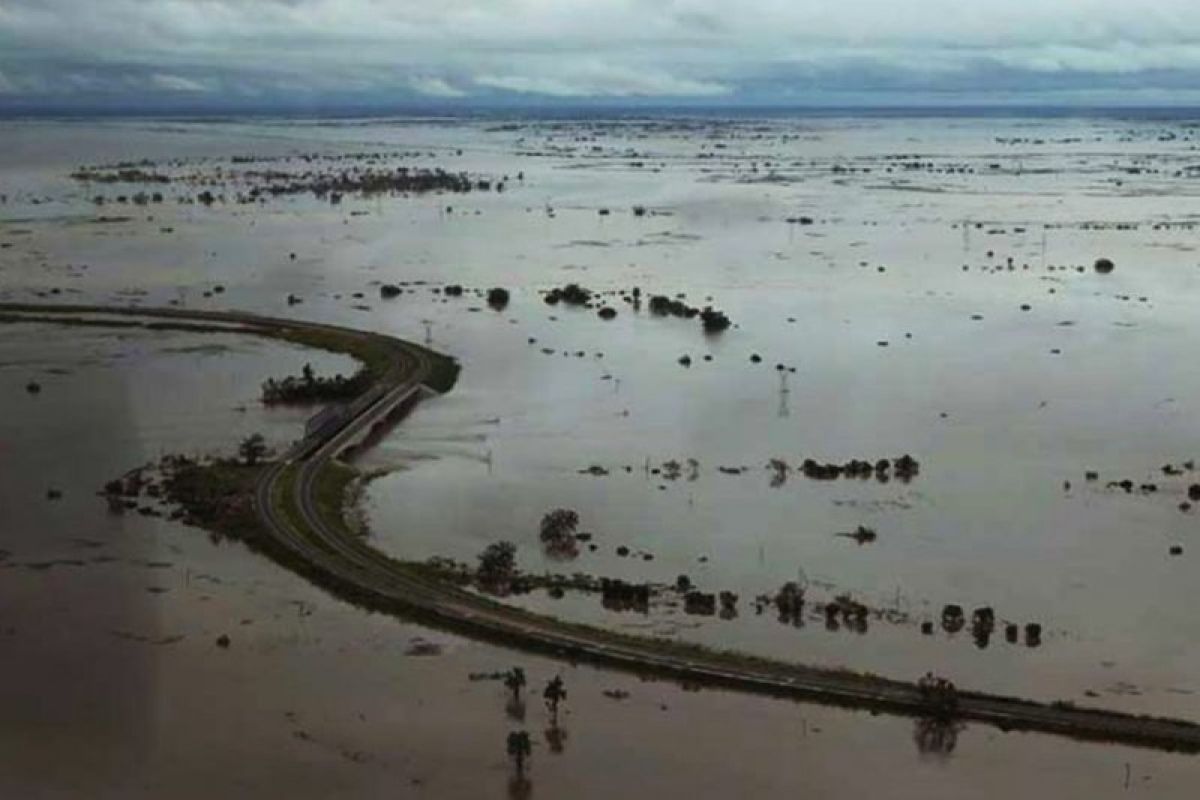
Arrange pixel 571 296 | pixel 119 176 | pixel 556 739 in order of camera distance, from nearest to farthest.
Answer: pixel 556 739 → pixel 571 296 → pixel 119 176

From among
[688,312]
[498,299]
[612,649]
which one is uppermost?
[688,312]

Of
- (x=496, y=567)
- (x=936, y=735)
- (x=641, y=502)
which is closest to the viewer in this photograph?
(x=936, y=735)

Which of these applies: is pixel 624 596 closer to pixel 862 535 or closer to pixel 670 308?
pixel 862 535

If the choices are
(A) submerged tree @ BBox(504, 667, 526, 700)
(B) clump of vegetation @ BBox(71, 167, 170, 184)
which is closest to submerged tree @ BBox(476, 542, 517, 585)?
(A) submerged tree @ BBox(504, 667, 526, 700)

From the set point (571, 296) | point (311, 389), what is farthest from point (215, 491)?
point (571, 296)

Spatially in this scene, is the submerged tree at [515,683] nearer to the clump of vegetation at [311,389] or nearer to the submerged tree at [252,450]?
the submerged tree at [252,450]

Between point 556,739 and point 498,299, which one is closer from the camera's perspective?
point 556,739

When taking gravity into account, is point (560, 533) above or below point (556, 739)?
above
